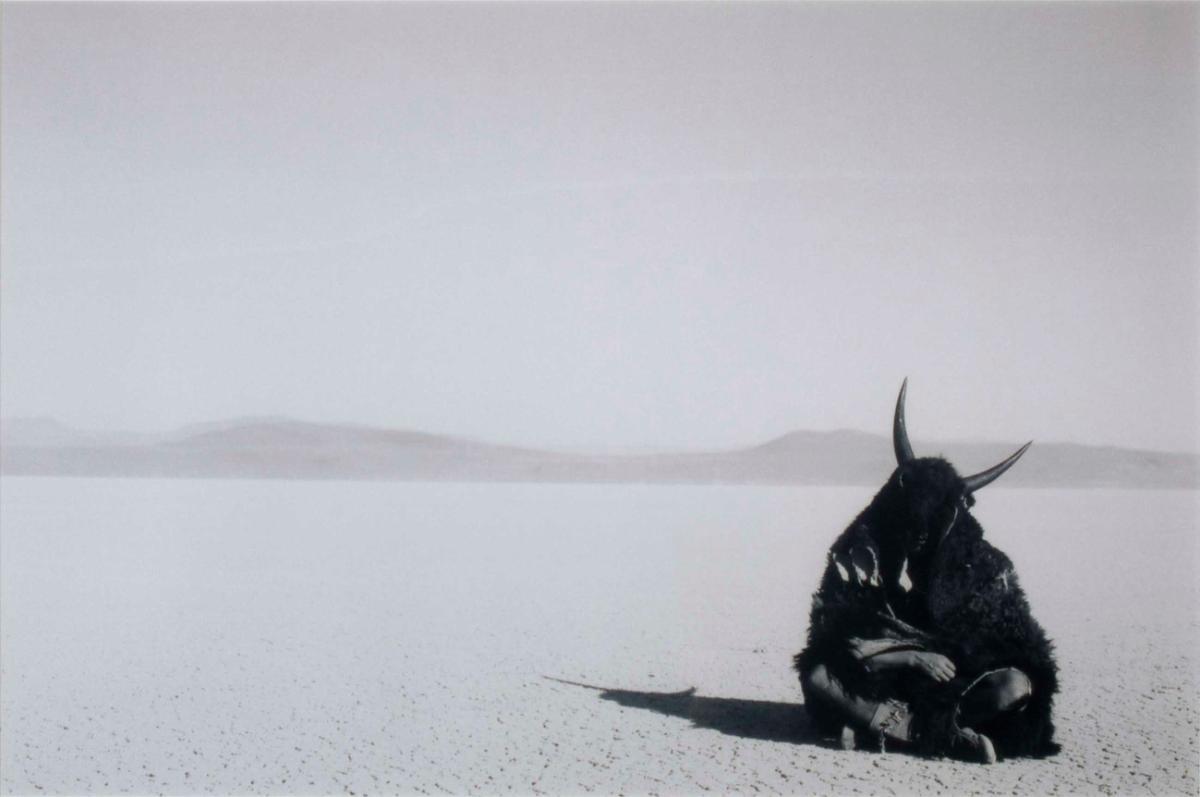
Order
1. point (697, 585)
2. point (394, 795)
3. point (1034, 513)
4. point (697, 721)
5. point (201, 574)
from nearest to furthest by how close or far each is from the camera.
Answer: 1. point (394, 795)
2. point (697, 721)
3. point (697, 585)
4. point (201, 574)
5. point (1034, 513)

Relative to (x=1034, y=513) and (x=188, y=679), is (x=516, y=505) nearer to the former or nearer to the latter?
(x=1034, y=513)

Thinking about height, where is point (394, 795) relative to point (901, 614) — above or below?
below

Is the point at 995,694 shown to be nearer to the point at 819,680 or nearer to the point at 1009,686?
the point at 1009,686

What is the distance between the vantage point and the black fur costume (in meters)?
4.73

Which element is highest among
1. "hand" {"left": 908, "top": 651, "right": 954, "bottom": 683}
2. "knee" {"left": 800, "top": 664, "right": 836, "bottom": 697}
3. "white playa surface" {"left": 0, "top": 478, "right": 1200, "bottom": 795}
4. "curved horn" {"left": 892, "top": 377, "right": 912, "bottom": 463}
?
"curved horn" {"left": 892, "top": 377, "right": 912, "bottom": 463}

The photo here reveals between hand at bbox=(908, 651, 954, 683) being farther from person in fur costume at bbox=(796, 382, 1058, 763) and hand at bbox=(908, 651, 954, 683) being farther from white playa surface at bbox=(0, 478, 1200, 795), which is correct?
white playa surface at bbox=(0, 478, 1200, 795)

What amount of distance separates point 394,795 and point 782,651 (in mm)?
3618

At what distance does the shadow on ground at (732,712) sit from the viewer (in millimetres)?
5387

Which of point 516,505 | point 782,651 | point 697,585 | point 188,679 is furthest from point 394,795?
point 516,505

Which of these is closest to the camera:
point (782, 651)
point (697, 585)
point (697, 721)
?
point (697, 721)

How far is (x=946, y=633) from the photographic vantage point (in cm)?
474

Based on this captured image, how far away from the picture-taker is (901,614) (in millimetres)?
4957

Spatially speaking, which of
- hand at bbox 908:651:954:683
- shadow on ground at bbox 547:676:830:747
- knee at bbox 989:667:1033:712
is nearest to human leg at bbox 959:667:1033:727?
knee at bbox 989:667:1033:712

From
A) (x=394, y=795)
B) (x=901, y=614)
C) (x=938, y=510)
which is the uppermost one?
(x=938, y=510)
